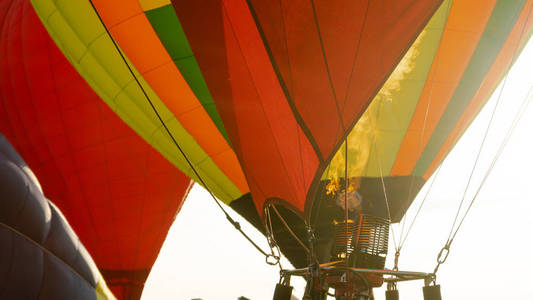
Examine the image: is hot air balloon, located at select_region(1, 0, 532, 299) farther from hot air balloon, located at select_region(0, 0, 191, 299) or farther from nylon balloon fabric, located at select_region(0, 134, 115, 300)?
hot air balloon, located at select_region(0, 0, 191, 299)

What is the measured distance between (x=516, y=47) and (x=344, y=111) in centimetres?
222

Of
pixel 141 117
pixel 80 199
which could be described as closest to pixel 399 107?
pixel 141 117

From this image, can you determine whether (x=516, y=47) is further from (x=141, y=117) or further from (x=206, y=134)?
(x=141, y=117)

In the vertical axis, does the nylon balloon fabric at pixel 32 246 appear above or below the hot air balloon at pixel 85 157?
below

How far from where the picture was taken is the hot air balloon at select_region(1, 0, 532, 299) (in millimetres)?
3861

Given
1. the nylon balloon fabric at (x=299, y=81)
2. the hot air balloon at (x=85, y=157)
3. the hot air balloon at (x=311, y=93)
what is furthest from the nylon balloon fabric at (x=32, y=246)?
the hot air balloon at (x=85, y=157)

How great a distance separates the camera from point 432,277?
12.3 ft

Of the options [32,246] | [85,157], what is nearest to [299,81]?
[32,246]

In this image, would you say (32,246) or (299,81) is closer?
(32,246)

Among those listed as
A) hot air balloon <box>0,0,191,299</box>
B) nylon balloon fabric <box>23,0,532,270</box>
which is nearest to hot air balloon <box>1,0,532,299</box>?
nylon balloon fabric <box>23,0,532,270</box>

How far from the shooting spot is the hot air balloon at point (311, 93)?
152 inches

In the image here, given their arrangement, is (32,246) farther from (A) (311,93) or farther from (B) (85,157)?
(B) (85,157)

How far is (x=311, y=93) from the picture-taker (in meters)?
3.96

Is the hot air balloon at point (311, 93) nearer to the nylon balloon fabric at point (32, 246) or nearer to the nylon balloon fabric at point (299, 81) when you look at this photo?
the nylon balloon fabric at point (299, 81)
